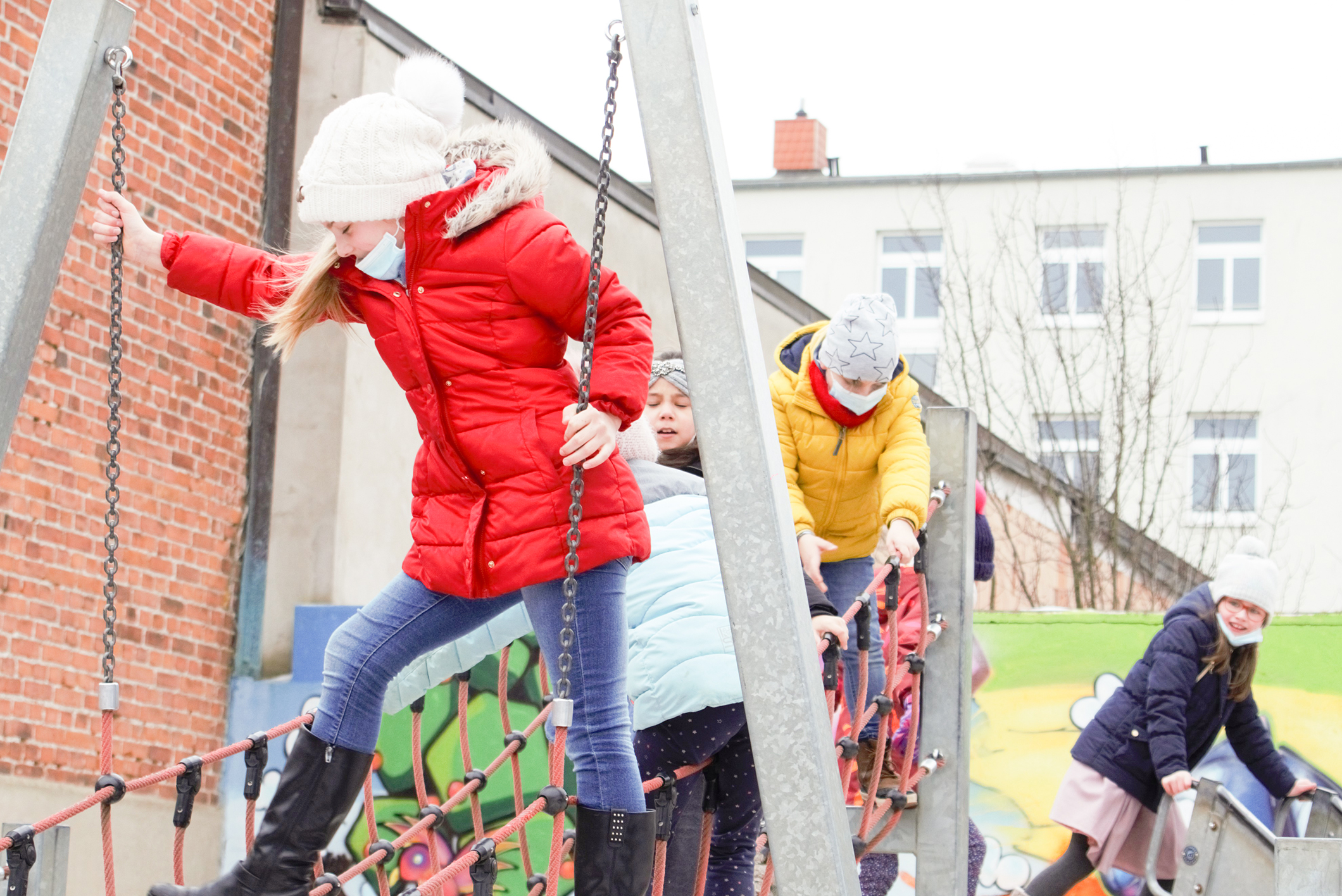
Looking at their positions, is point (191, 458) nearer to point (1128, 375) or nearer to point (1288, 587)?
point (1128, 375)

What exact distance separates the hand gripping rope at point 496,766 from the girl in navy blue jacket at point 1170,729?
1.33 metres

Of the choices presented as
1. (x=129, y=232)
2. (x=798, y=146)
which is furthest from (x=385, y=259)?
(x=798, y=146)

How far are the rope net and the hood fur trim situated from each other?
0.89m

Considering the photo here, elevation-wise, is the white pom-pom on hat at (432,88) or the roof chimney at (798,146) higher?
the roof chimney at (798,146)

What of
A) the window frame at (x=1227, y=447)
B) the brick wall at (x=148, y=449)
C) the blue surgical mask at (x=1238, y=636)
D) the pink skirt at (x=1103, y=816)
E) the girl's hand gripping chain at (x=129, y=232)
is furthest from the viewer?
the window frame at (x=1227, y=447)

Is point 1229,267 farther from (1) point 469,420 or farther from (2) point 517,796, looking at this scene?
(1) point 469,420

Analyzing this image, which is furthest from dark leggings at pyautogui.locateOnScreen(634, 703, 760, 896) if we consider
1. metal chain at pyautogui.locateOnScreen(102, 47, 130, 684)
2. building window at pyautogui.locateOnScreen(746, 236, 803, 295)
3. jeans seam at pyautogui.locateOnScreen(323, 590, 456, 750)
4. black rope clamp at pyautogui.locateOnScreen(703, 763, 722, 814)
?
building window at pyautogui.locateOnScreen(746, 236, 803, 295)

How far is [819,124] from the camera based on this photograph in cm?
2558

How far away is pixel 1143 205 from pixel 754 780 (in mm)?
20141

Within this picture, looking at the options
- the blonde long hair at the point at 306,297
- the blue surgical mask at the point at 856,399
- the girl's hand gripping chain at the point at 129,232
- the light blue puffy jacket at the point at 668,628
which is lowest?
the light blue puffy jacket at the point at 668,628

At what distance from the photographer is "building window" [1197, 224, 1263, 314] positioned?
72.8ft

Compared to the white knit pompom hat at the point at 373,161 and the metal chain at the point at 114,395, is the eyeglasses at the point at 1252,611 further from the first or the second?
the metal chain at the point at 114,395

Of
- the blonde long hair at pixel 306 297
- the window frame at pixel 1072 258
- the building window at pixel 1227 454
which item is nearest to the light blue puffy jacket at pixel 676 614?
the blonde long hair at pixel 306 297

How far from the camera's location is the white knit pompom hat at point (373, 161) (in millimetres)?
2750
